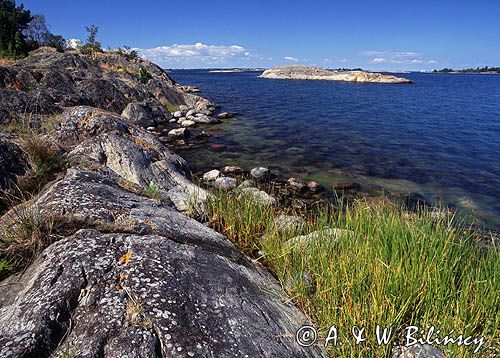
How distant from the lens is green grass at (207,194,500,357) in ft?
9.90

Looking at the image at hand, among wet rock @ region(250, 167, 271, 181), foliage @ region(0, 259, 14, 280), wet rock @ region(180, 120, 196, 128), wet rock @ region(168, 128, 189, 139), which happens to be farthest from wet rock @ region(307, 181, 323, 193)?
wet rock @ region(180, 120, 196, 128)

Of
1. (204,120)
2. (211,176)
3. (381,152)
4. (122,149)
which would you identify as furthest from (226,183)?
(204,120)

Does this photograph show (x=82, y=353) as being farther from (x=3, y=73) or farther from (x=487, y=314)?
(x=3, y=73)

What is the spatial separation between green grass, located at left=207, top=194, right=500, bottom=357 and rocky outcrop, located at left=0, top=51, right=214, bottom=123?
9.46m

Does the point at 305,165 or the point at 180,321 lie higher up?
the point at 180,321

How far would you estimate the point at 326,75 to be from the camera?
14375 cm

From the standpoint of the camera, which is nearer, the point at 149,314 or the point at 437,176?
the point at 149,314

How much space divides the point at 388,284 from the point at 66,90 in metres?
22.2

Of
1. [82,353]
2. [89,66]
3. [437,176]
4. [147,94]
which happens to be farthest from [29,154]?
[89,66]

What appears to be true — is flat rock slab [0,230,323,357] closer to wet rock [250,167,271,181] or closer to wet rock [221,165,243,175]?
wet rock [250,167,271,181]

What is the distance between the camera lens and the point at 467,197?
496 inches

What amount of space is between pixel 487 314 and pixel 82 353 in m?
3.93

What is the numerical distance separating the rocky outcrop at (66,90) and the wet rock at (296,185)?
31.5 feet

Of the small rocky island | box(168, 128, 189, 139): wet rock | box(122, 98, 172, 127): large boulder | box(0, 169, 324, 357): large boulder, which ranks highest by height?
the small rocky island
